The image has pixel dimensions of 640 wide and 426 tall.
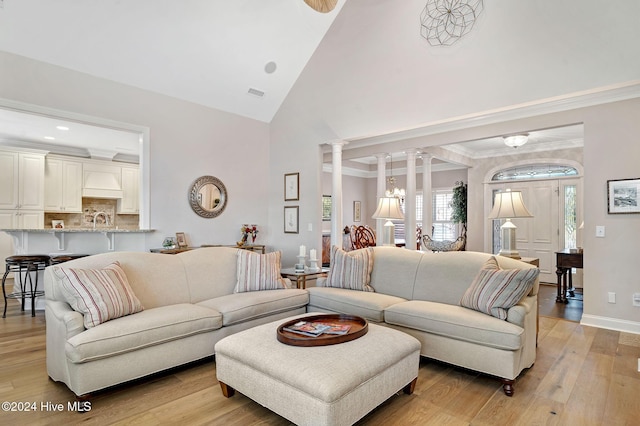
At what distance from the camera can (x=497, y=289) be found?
2.79 metres

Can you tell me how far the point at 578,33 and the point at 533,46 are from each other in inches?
15.1

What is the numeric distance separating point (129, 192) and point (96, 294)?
21.7 feet

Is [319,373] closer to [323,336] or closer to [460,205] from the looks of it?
[323,336]

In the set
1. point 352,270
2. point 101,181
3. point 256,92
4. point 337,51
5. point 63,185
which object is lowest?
point 352,270

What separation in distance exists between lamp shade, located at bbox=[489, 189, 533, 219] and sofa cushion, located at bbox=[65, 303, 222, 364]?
9.99 feet

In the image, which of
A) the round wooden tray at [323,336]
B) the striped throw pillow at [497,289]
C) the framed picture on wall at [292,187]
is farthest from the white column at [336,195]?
the round wooden tray at [323,336]

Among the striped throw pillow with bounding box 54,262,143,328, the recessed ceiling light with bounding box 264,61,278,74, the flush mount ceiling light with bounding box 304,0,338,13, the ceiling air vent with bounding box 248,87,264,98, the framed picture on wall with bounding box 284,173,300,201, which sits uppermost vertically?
the recessed ceiling light with bounding box 264,61,278,74

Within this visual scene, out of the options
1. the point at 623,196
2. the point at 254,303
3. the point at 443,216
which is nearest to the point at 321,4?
the point at 254,303

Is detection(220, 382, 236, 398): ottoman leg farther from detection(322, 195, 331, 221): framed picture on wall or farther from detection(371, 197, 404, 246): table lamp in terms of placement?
detection(322, 195, 331, 221): framed picture on wall

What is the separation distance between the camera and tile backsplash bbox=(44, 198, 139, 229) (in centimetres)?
793

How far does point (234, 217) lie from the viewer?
614 centimetres

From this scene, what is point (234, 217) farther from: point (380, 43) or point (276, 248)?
point (380, 43)

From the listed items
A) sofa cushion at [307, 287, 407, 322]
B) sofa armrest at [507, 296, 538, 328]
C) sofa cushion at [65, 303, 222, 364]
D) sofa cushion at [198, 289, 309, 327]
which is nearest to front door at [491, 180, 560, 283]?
sofa cushion at [307, 287, 407, 322]

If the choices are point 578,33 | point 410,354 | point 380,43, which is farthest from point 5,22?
point 578,33
